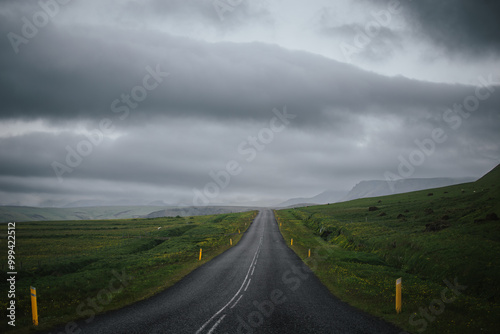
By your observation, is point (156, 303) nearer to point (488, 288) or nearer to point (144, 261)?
point (144, 261)

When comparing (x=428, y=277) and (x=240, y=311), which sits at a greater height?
(x=240, y=311)

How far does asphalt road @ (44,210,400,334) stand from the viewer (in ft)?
36.4

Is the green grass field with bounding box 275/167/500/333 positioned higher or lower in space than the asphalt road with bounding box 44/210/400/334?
lower

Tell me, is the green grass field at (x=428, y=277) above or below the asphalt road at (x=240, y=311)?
below

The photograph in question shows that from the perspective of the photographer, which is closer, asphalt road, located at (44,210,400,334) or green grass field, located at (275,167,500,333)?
asphalt road, located at (44,210,400,334)

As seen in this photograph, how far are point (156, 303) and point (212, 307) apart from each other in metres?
3.54

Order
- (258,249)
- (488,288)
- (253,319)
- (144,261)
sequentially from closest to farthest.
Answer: (253,319)
(488,288)
(144,261)
(258,249)

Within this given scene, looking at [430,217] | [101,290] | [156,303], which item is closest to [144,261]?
[101,290]

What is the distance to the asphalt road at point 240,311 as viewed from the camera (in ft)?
36.4

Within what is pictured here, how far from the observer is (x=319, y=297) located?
51.2ft

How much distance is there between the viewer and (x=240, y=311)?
13.1 metres

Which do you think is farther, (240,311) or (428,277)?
(428,277)

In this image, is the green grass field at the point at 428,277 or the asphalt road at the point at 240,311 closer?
the asphalt road at the point at 240,311

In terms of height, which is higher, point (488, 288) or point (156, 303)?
point (156, 303)
